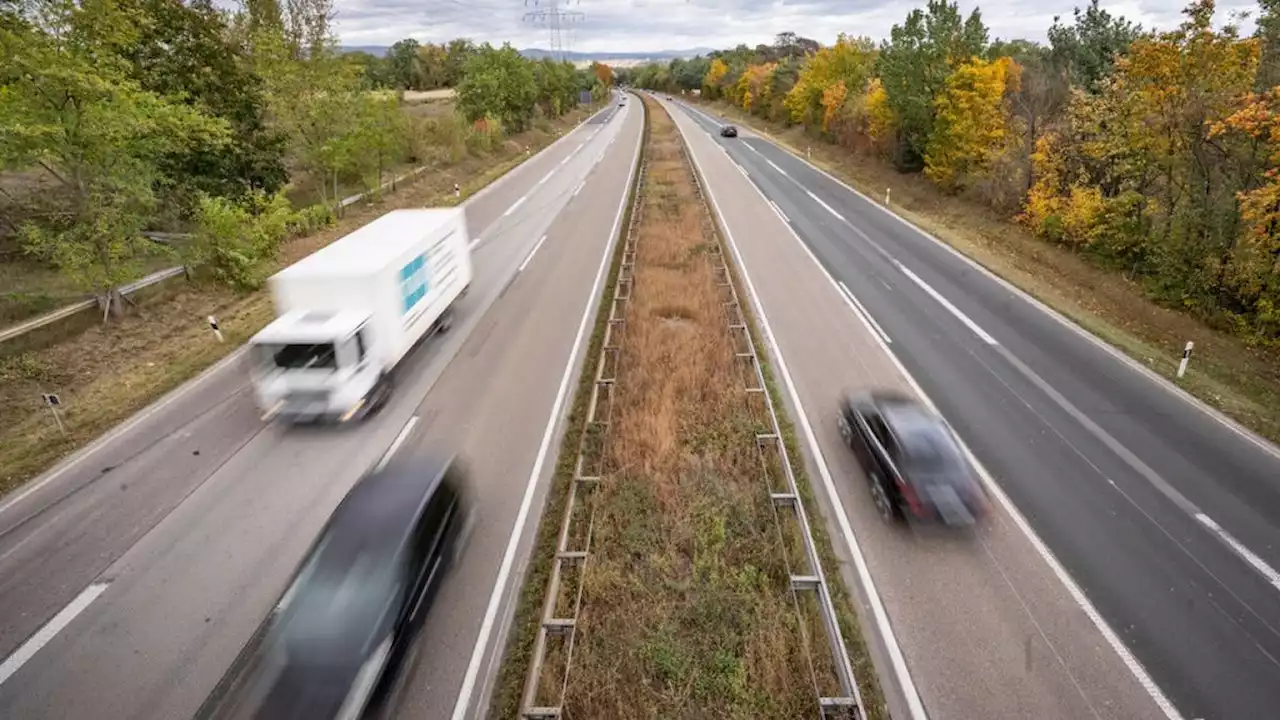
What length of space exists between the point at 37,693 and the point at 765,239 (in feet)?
89.3

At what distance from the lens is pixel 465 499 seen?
11445 millimetres

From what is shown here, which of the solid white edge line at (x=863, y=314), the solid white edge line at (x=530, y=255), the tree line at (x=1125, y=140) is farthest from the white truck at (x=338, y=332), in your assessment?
the tree line at (x=1125, y=140)

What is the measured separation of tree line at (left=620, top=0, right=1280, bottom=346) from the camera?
18938 mm

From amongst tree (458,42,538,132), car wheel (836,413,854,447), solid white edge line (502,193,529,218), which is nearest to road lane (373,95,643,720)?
solid white edge line (502,193,529,218)

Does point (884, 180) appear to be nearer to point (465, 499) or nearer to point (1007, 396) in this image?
point (1007, 396)

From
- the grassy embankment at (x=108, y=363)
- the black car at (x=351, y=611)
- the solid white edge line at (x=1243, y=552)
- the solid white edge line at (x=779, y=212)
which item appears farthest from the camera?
the solid white edge line at (x=779, y=212)

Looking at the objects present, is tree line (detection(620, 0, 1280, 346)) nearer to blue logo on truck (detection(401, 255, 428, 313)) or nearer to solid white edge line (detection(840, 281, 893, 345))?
solid white edge line (detection(840, 281, 893, 345))

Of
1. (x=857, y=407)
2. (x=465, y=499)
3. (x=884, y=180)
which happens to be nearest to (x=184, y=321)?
(x=465, y=499)

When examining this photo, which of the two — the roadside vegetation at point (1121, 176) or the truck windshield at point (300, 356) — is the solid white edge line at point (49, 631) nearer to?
the truck windshield at point (300, 356)

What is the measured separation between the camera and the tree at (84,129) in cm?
1602

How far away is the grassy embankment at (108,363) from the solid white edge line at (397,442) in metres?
6.96

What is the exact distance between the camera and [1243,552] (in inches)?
416

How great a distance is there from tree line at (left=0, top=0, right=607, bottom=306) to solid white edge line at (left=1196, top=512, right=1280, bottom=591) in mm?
27274

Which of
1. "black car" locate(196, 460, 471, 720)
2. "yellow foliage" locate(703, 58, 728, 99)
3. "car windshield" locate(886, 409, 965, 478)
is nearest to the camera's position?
"black car" locate(196, 460, 471, 720)
